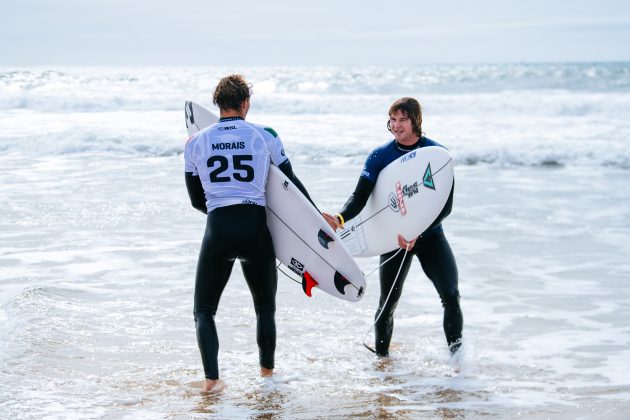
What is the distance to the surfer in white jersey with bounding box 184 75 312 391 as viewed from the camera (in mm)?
3531

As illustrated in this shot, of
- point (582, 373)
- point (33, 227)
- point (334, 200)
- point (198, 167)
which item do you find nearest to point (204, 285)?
point (198, 167)

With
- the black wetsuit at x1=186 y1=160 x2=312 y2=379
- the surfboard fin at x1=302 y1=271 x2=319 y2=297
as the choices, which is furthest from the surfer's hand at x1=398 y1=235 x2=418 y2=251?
the black wetsuit at x1=186 y1=160 x2=312 y2=379

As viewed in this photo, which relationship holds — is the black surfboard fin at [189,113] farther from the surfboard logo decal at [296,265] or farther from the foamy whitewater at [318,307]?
the foamy whitewater at [318,307]

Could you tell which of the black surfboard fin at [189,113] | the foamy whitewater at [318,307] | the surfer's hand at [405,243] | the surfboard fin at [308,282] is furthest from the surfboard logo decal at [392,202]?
the black surfboard fin at [189,113]

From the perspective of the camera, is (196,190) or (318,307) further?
(318,307)

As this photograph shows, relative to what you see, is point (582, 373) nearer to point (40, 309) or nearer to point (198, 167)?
point (198, 167)

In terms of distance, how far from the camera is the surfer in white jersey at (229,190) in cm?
353

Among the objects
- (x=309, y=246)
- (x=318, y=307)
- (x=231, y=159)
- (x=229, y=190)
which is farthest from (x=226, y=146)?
(x=318, y=307)

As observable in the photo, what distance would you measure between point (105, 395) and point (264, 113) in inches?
741

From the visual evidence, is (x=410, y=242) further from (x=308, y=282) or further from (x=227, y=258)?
(x=227, y=258)

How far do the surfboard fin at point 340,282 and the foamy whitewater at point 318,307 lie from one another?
0.49 m

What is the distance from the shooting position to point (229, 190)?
3561mm

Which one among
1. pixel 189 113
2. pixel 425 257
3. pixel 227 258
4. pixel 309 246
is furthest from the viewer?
pixel 189 113

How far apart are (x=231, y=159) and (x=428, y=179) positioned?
1.23 m
